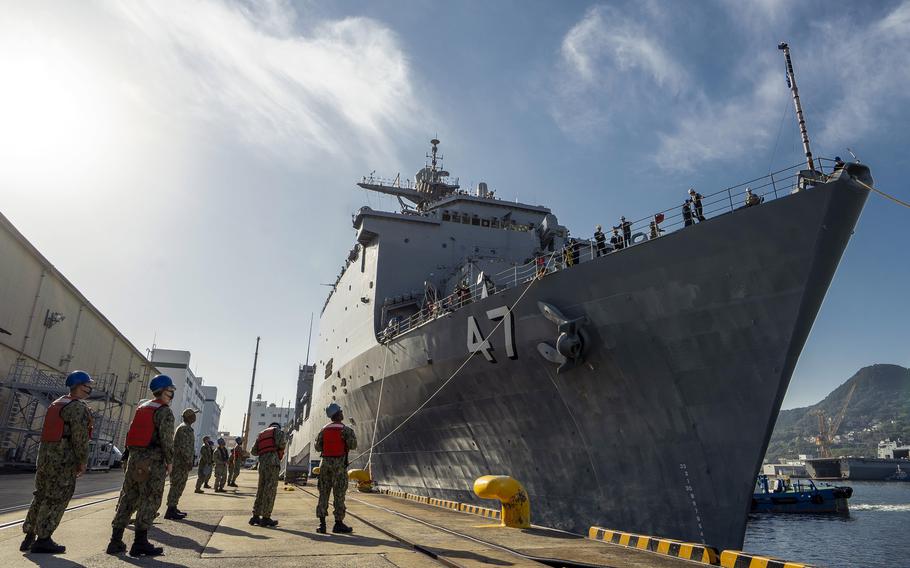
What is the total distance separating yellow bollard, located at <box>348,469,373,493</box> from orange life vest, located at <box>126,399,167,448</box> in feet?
29.3

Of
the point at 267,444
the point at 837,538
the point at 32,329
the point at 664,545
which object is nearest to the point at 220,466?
the point at 267,444

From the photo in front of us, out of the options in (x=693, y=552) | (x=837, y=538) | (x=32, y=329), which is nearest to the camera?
(x=693, y=552)

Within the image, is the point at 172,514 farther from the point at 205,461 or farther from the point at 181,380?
the point at 181,380

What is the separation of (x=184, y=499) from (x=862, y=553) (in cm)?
2445

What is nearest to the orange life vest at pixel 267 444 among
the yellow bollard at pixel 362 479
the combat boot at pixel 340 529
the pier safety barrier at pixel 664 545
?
the combat boot at pixel 340 529

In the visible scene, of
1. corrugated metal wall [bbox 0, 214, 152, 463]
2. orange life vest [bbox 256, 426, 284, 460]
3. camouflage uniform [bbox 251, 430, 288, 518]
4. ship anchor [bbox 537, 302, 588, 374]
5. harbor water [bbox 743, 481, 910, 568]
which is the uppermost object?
corrugated metal wall [bbox 0, 214, 152, 463]

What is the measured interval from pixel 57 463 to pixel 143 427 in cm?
69

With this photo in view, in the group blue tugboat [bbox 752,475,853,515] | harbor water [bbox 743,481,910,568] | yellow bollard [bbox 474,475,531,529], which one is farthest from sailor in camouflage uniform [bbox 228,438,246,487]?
blue tugboat [bbox 752,475,853,515]

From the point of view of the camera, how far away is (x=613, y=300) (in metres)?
8.63

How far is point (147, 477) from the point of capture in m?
4.43

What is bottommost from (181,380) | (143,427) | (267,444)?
(267,444)

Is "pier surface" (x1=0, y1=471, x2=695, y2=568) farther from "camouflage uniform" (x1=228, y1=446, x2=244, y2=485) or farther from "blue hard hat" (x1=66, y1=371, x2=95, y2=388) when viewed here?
"camouflage uniform" (x1=228, y1=446, x2=244, y2=485)

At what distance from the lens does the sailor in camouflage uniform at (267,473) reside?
6285 millimetres

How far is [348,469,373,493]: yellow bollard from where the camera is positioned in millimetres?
12969
